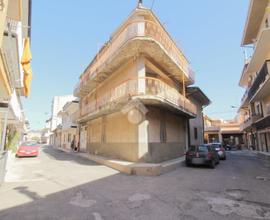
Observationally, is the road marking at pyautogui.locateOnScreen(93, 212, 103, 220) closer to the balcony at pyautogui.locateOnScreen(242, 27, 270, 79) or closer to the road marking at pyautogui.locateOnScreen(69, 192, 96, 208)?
the road marking at pyautogui.locateOnScreen(69, 192, 96, 208)

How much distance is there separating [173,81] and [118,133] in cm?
731

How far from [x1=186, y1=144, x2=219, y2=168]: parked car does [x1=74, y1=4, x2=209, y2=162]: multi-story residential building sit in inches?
69.3

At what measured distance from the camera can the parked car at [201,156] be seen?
1190 centimetres

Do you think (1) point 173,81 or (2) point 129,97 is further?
(1) point 173,81

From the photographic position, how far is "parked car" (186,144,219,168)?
1190 centimetres

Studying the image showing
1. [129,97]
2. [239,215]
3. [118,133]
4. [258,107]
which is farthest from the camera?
[258,107]

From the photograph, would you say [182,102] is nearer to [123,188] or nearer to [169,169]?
[169,169]

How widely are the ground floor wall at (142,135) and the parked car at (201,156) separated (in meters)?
1.75

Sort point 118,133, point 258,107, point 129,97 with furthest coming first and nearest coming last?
point 258,107
point 118,133
point 129,97

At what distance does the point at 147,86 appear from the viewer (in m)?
11.4

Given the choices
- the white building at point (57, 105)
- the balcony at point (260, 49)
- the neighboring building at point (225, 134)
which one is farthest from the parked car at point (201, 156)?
the white building at point (57, 105)

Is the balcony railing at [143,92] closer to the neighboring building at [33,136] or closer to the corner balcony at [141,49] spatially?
the corner balcony at [141,49]

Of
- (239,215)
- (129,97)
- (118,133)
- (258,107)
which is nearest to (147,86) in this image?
(129,97)

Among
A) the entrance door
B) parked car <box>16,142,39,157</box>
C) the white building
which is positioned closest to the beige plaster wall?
the entrance door
